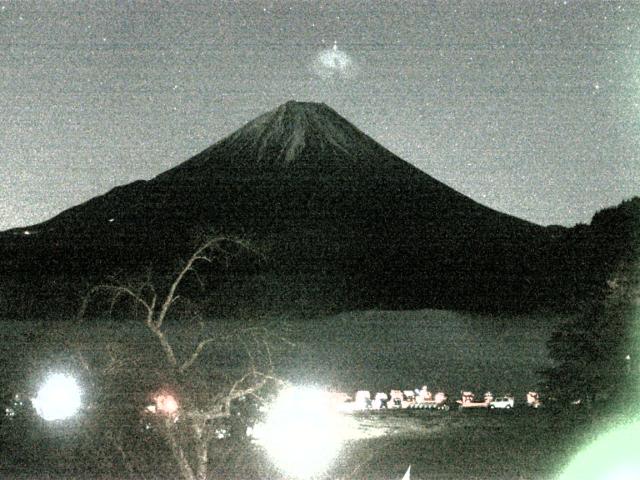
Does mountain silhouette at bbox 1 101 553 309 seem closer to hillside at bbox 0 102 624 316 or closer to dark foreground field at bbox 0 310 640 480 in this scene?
hillside at bbox 0 102 624 316

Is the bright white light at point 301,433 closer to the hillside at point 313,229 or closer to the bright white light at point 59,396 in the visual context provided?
the bright white light at point 59,396

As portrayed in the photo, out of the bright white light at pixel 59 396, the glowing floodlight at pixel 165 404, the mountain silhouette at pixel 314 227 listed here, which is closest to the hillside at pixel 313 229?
the mountain silhouette at pixel 314 227

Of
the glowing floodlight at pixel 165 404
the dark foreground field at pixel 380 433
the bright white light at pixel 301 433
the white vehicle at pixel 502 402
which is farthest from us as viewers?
the white vehicle at pixel 502 402

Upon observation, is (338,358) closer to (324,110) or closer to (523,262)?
(523,262)

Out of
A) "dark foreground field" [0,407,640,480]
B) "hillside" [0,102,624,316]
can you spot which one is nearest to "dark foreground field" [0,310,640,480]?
"dark foreground field" [0,407,640,480]

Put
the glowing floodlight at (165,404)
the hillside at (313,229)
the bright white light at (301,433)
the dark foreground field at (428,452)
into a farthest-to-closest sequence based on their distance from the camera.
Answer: the hillside at (313,229) < the dark foreground field at (428,452) < the bright white light at (301,433) < the glowing floodlight at (165,404)

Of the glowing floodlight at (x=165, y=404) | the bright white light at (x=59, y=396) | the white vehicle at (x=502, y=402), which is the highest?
the white vehicle at (x=502, y=402)
